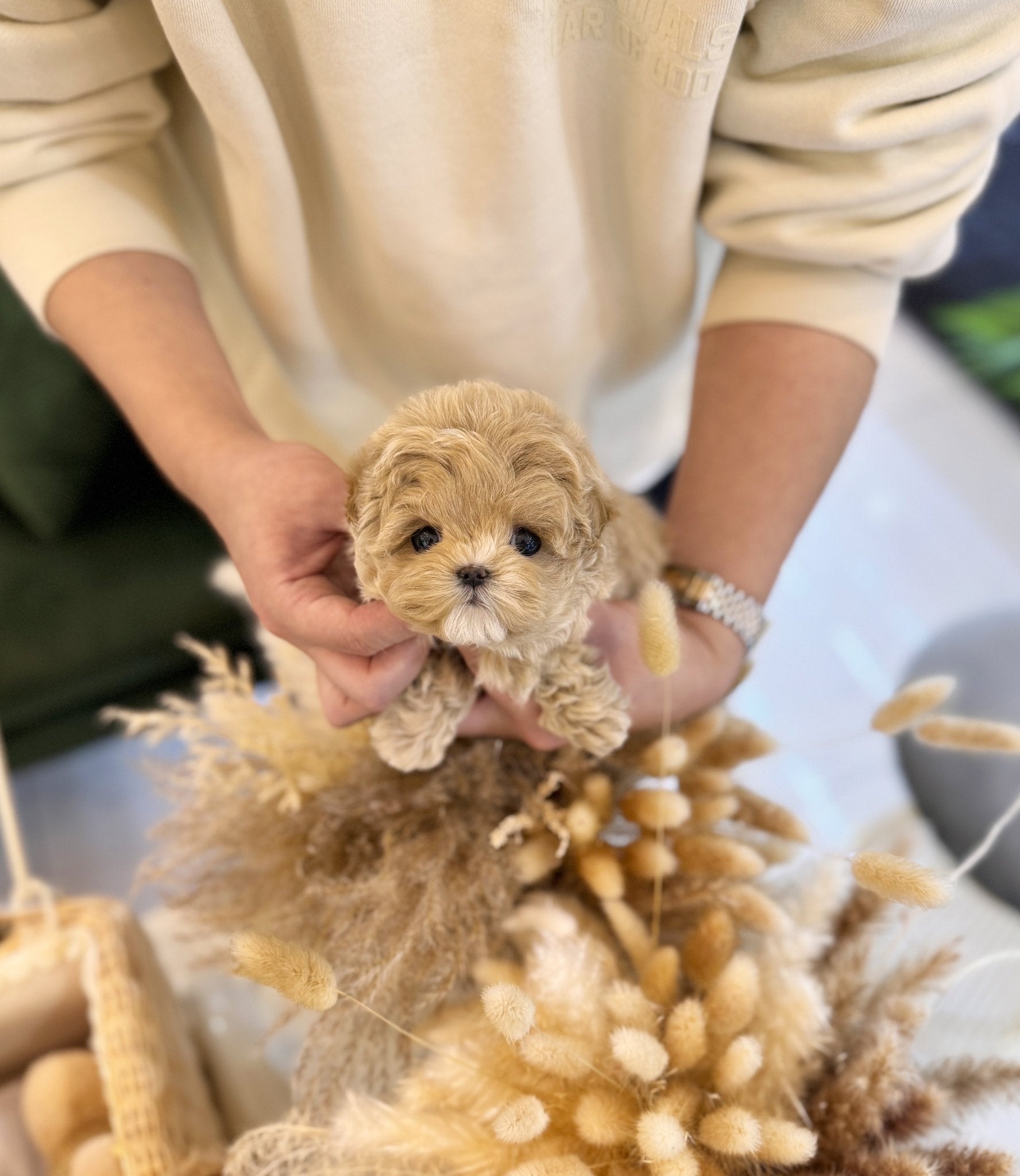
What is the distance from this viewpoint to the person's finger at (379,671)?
0.55m

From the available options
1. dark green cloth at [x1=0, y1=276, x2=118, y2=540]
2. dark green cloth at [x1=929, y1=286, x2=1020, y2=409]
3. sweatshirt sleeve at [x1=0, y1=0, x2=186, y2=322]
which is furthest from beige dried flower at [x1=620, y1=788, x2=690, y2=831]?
dark green cloth at [x1=929, y1=286, x2=1020, y2=409]

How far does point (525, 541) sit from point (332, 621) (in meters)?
0.15

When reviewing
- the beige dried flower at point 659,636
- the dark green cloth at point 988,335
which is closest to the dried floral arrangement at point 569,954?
the beige dried flower at point 659,636

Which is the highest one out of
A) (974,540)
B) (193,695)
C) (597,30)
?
(597,30)

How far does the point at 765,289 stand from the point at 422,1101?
0.66m

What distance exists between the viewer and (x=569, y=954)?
0.59 m

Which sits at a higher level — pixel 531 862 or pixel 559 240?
pixel 559 240

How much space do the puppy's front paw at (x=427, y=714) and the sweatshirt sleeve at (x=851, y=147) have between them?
0.40 m

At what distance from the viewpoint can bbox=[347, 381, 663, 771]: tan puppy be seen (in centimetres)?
→ 44

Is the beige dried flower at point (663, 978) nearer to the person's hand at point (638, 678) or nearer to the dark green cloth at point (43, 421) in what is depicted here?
the person's hand at point (638, 678)

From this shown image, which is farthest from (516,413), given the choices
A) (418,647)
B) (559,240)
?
(559,240)

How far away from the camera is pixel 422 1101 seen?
555mm

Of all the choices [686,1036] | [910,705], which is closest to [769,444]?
[910,705]

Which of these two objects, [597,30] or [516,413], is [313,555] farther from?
[597,30]
